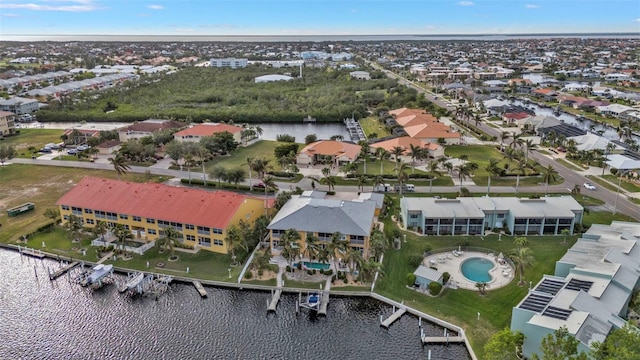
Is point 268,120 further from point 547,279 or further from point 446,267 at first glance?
point 547,279

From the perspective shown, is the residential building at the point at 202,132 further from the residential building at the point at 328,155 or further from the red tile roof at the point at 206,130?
the residential building at the point at 328,155

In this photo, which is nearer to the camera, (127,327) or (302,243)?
(127,327)

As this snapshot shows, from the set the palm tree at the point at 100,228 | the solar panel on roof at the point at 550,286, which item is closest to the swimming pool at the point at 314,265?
the solar panel on roof at the point at 550,286

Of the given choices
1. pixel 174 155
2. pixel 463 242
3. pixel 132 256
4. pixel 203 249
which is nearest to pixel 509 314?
pixel 463 242

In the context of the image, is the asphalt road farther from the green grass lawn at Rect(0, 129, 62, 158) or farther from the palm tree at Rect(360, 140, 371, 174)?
the palm tree at Rect(360, 140, 371, 174)

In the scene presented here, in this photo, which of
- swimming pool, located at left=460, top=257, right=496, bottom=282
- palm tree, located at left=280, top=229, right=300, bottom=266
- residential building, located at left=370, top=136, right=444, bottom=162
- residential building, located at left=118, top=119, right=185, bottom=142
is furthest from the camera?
residential building, located at left=118, top=119, right=185, bottom=142

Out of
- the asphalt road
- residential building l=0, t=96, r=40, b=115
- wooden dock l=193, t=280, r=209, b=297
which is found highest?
residential building l=0, t=96, r=40, b=115

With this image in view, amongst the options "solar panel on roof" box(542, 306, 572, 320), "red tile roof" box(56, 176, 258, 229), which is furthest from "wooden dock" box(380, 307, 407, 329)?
"red tile roof" box(56, 176, 258, 229)
